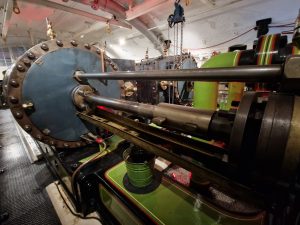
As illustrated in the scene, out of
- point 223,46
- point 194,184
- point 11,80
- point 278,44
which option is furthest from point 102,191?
point 223,46

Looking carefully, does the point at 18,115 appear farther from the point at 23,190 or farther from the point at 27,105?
the point at 23,190

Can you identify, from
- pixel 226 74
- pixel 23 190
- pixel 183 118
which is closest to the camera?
pixel 226 74

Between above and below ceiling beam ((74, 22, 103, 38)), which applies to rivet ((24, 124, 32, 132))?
below

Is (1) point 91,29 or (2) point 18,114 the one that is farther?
(1) point 91,29

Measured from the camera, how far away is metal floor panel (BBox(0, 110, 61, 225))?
4.88 feet

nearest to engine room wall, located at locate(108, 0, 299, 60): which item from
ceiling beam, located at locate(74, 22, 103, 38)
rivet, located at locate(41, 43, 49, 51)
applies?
ceiling beam, located at locate(74, 22, 103, 38)

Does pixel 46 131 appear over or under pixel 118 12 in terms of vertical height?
under

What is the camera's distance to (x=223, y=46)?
612 cm

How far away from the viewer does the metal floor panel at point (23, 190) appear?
1.49 m

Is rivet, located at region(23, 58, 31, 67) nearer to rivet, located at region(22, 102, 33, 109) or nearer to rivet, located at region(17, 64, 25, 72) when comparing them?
rivet, located at region(17, 64, 25, 72)

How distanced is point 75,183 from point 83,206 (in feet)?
0.79

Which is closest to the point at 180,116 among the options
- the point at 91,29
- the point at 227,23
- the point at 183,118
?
the point at 183,118

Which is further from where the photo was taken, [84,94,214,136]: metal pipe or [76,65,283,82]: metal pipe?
[84,94,214,136]: metal pipe

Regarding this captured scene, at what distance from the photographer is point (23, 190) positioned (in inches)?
71.8
